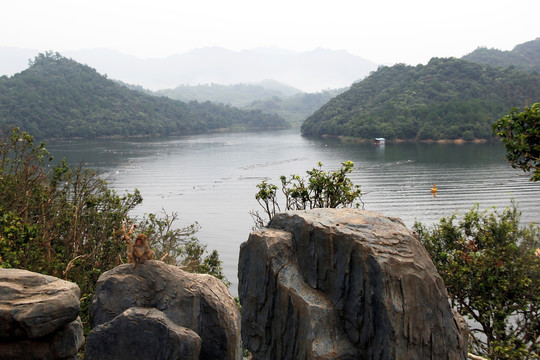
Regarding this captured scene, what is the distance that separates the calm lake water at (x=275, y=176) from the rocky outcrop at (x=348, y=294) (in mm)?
10830

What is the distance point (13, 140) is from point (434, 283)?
12.0 metres

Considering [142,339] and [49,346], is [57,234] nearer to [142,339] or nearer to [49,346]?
[49,346]

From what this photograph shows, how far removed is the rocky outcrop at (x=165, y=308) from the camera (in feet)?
22.2

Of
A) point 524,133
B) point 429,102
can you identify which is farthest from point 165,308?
point 429,102

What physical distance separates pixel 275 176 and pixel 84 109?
230ft

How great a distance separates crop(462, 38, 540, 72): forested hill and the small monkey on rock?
472 feet

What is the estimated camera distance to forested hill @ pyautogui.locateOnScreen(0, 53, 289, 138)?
317 ft

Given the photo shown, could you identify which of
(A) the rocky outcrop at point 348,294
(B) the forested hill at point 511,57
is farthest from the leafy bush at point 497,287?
(B) the forested hill at point 511,57

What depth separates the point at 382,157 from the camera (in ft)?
220

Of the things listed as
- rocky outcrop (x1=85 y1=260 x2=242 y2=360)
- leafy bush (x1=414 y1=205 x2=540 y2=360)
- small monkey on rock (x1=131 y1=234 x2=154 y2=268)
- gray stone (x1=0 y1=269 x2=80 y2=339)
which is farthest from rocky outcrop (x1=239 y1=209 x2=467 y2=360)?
leafy bush (x1=414 y1=205 x2=540 y2=360)

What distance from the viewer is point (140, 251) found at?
283 inches

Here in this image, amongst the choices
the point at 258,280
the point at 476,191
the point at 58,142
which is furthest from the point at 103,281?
the point at 58,142

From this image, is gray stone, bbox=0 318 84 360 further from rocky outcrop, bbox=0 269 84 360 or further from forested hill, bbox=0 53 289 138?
forested hill, bbox=0 53 289 138

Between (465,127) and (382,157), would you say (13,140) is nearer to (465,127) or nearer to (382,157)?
(382,157)
